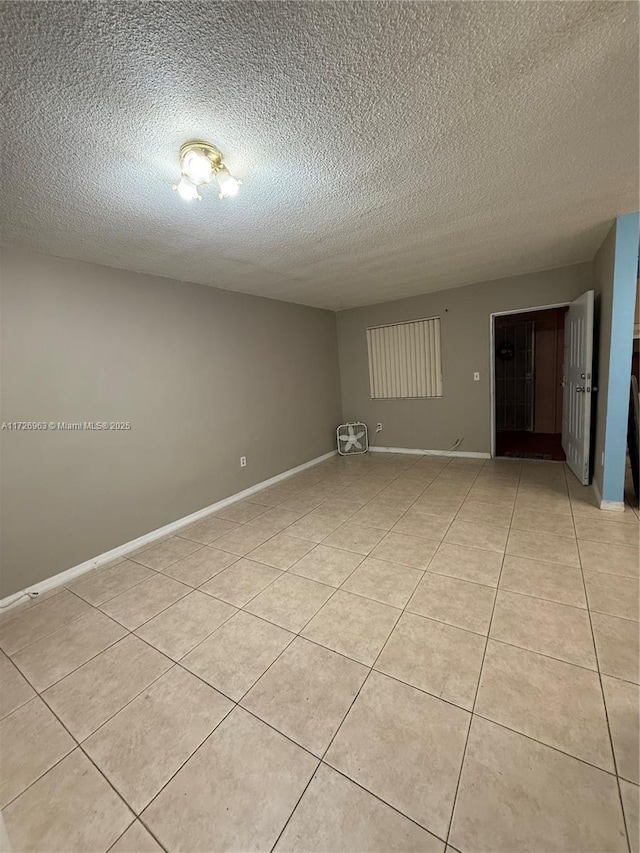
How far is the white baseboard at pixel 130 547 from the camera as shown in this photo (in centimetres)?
236

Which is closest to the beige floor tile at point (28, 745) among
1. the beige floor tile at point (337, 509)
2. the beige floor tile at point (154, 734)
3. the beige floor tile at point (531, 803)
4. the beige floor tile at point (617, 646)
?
the beige floor tile at point (154, 734)

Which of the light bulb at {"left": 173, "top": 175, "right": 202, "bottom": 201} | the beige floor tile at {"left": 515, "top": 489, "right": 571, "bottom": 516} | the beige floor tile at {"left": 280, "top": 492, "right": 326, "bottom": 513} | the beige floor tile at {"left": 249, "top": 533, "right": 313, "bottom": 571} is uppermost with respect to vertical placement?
the light bulb at {"left": 173, "top": 175, "right": 202, "bottom": 201}

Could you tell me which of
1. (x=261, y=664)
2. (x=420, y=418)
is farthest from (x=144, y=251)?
(x=420, y=418)

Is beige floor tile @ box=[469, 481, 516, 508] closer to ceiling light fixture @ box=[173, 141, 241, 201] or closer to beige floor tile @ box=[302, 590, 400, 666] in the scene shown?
beige floor tile @ box=[302, 590, 400, 666]

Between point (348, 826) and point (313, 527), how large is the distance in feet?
6.85

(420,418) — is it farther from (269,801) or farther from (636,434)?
(269,801)

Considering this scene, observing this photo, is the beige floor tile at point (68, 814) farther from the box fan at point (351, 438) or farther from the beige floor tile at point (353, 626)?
the box fan at point (351, 438)

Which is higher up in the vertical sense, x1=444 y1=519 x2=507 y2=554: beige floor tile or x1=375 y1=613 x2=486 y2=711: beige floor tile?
x1=444 y1=519 x2=507 y2=554: beige floor tile

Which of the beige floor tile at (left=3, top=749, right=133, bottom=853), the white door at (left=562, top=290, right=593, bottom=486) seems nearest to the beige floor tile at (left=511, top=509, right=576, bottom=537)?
the white door at (left=562, top=290, right=593, bottom=486)

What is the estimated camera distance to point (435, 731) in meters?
1.29

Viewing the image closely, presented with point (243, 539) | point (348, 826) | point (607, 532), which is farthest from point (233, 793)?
point (607, 532)

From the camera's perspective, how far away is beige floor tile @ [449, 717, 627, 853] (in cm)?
97

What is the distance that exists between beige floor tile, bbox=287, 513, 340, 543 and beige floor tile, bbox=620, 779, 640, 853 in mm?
2036

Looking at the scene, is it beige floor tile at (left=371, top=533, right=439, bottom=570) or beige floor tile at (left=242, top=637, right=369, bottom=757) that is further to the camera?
beige floor tile at (left=371, top=533, right=439, bottom=570)
